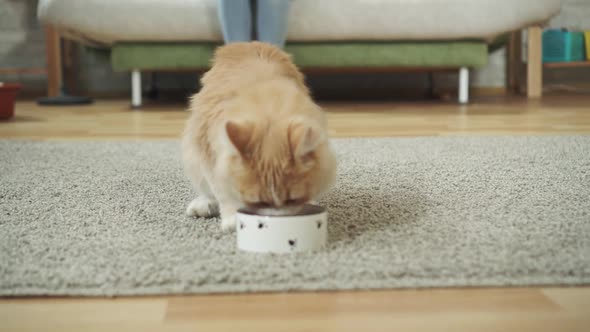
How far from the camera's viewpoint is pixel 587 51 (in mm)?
4438

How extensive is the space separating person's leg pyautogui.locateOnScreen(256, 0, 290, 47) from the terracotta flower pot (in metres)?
1.22

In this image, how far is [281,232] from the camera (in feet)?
3.13

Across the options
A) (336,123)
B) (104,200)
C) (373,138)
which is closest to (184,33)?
(336,123)

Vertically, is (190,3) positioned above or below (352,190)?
above

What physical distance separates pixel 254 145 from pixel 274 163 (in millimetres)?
43

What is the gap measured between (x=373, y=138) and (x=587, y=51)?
288 centimetres

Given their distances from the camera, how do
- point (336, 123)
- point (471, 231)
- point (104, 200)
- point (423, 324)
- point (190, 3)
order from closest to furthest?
point (423, 324), point (471, 231), point (104, 200), point (336, 123), point (190, 3)

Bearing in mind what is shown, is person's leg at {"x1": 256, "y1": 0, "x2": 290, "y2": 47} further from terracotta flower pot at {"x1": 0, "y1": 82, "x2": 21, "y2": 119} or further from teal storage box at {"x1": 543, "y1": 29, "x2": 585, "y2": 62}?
teal storage box at {"x1": 543, "y1": 29, "x2": 585, "y2": 62}

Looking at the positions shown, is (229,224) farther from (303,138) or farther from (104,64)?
(104,64)

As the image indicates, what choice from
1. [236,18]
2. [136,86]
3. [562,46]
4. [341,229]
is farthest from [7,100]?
[562,46]

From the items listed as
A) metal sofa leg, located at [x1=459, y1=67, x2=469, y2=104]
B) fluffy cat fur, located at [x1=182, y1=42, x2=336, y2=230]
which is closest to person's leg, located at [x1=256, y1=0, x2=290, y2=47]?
metal sofa leg, located at [x1=459, y1=67, x2=469, y2=104]

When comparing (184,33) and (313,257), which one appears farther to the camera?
(184,33)

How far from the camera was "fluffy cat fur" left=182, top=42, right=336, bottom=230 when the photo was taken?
96 centimetres

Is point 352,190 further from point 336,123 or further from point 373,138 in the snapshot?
point 336,123
